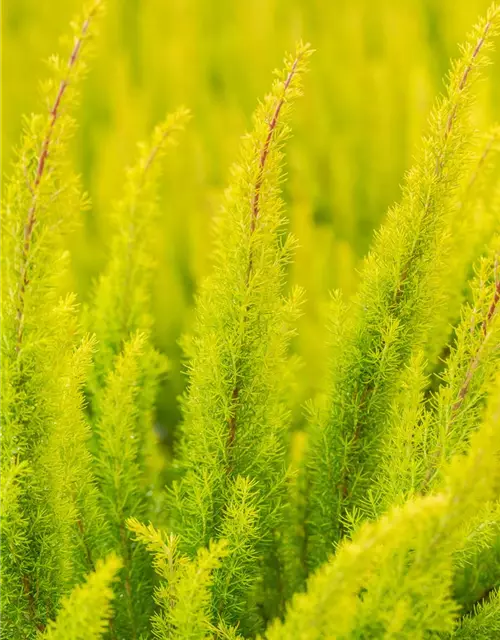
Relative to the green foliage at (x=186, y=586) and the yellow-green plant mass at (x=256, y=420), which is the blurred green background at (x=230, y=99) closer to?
the yellow-green plant mass at (x=256, y=420)

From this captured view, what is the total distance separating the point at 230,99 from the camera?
1.15m

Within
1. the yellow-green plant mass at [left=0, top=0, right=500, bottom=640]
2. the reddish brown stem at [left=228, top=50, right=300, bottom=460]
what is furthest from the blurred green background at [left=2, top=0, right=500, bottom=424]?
the reddish brown stem at [left=228, top=50, right=300, bottom=460]

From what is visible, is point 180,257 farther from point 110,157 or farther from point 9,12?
point 9,12

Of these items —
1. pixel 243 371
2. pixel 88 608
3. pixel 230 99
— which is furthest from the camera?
pixel 230 99

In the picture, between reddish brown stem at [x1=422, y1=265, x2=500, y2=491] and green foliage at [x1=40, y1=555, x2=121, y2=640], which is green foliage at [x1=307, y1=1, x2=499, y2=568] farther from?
green foliage at [x1=40, y1=555, x2=121, y2=640]

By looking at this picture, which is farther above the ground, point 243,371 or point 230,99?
point 230,99

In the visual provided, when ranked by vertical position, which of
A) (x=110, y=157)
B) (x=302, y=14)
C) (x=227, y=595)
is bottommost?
(x=227, y=595)

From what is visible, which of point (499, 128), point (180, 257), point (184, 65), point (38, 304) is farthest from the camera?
point (184, 65)

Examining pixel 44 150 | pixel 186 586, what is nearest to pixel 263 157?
pixel 44 150

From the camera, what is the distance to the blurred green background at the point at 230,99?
1.01 m

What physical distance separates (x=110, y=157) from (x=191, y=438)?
0.69m

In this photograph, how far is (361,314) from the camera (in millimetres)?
449

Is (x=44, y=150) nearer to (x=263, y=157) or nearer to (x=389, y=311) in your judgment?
(x=263, y=157)

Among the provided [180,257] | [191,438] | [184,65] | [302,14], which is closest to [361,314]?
[191,438]
